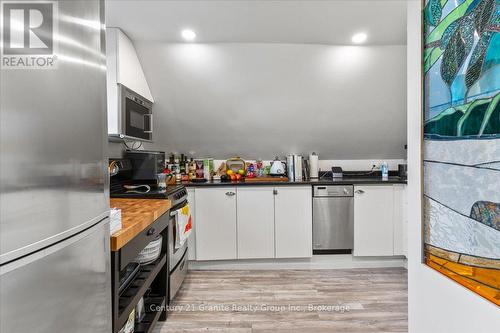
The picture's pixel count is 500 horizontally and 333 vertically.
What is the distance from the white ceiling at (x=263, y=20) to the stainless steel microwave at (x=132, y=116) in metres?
0.56

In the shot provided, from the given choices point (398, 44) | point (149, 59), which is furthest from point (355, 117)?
point (149, 59)

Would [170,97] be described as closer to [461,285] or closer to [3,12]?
[3,12]

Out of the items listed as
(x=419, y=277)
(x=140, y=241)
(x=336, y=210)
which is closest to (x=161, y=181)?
(x=140, y=241)

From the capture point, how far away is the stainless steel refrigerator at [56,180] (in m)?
0.56

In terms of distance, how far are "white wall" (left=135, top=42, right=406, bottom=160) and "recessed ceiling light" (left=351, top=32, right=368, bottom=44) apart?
0.14m

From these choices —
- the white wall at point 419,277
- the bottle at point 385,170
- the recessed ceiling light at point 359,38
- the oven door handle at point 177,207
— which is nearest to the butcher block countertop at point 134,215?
the oven door handle at point 177,207

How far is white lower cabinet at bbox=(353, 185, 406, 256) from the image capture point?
9.70 feet

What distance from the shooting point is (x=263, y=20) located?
7.34ft

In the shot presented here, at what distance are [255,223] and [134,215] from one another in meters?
1.65

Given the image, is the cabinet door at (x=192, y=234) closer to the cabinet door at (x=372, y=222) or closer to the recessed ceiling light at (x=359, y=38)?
the cabinet door at (x=372, y=222)

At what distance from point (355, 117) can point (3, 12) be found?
10.3 ft

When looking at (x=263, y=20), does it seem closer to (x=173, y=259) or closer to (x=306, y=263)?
(x=173, y=259)

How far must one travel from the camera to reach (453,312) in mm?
973

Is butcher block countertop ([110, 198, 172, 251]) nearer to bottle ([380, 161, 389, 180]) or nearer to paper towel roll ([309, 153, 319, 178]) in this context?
paper towel roll ([309, 153, 319, 178])
